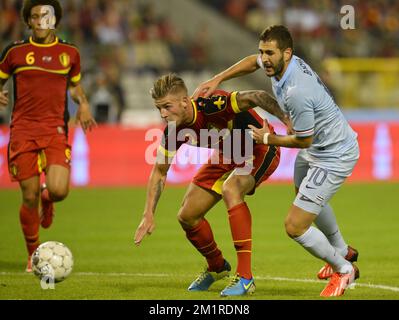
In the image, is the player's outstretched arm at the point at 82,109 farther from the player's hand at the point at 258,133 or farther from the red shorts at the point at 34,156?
the player's hand at the point at 258,133

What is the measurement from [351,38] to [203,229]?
1738 cm

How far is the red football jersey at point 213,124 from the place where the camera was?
802 cm

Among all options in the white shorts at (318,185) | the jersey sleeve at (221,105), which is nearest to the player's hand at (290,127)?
the white shorts at (318,185)

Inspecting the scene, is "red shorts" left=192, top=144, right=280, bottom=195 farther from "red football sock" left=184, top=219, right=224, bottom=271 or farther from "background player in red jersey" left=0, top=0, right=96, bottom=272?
"background player in red jersey" left=0, top=0, right=96, bottom=272

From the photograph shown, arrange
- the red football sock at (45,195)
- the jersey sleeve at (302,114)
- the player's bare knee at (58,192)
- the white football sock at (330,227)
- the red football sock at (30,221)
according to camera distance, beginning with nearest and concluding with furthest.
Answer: the jersey sleeve at (302,114)
the white football sock at (330,227)
the player's bare knee at (58,192)
the red football sock at (30,221)
the red football sock at (45,195)

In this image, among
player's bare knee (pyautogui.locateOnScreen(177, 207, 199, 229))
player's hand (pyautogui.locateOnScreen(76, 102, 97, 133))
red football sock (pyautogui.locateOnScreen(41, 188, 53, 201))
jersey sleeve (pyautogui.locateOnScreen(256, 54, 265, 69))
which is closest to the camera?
jersey sleeve (pyautogui.locateOnScreen(256, 54, 265, 69))

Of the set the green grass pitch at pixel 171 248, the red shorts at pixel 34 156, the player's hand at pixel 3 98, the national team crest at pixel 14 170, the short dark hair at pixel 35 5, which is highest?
the short dark hair at pixel 35 5

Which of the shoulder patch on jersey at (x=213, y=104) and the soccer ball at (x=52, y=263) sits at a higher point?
the shoulder patch on jersey at (x=213, y=104)

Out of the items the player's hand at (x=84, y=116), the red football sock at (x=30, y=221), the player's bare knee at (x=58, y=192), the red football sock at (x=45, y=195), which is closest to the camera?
the player's bare knee at (x=58, y=192)

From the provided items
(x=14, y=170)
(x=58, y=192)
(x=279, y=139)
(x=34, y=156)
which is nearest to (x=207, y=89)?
(x=279, y=139)

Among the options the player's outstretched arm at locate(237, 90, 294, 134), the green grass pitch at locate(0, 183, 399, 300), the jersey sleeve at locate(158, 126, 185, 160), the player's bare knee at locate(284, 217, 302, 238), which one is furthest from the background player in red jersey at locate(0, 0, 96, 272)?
the player's bare knee at locate(284, 217, 302, 238)

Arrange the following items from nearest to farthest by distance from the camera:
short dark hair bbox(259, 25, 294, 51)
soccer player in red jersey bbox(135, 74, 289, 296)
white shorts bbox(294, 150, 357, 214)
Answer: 1. short dark hair bbox(259, 25, 294, 51)
2. white shorts bbox(294, 150, 357, 214)
3. soccer player in red jersey bbox(135, 74, 289, 296)

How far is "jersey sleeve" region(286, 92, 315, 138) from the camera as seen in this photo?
24.4ft

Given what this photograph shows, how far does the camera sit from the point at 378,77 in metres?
23.4
